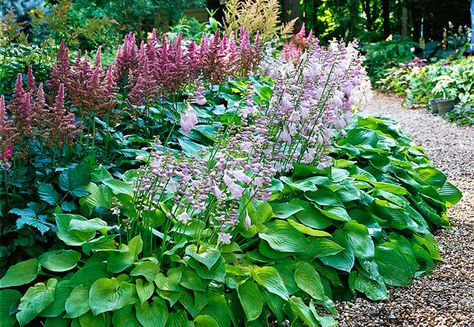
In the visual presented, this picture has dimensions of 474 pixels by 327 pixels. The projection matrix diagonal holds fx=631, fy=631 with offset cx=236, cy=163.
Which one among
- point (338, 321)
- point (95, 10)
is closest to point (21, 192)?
point (338, 321)

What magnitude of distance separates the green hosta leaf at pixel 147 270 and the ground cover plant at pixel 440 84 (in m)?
6.20

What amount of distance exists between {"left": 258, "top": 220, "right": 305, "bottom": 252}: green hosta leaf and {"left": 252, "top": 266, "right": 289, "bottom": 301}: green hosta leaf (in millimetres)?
173

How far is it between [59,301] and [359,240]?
142 centimetres

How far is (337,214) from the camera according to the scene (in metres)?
2.99

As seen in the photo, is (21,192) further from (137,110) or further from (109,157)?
(137,110)

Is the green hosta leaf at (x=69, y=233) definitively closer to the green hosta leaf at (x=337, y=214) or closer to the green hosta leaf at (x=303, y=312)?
the green hosta leaf at (x=303, y=312)

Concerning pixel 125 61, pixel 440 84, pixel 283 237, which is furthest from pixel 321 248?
pixel 440 84

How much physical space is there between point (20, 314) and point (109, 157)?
1.03 meters

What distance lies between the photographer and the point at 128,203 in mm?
2639

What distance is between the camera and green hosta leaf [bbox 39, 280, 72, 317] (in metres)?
2.23

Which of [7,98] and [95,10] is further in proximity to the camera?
[95,10]

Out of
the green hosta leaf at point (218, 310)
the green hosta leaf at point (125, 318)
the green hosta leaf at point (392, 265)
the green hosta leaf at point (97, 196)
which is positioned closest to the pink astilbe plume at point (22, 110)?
the green hosta leaf at point (97, 196)

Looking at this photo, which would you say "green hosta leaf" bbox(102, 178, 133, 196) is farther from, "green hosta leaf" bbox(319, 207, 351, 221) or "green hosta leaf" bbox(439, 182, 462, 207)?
"green hosta leaf" bbox(439, 182, 462, 207)

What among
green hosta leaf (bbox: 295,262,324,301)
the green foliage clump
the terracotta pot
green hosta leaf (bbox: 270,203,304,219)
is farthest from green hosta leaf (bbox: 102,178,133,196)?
the terracotta pot
